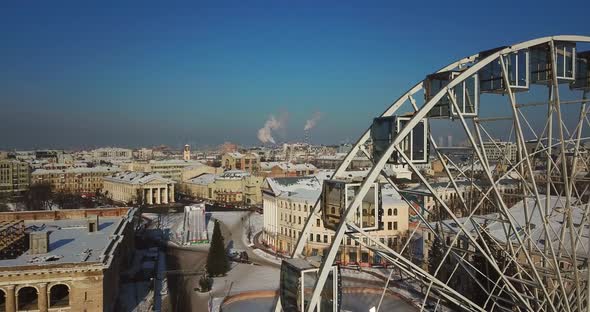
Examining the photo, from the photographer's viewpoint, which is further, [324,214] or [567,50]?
[567,50]

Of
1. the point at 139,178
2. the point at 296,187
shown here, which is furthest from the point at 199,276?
the point at 139,178

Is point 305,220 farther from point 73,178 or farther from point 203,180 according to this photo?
point 73,178

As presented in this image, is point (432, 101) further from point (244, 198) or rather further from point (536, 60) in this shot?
point (244, 198)

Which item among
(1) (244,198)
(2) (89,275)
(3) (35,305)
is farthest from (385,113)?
(1) (244,198)

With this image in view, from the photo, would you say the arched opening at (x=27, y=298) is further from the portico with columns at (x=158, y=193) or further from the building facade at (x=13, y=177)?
the building facade at (x=13, y=177)

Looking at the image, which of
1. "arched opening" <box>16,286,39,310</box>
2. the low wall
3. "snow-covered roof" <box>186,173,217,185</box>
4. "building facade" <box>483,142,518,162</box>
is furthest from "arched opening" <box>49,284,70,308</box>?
"snow-covered roof" <box>186,173,217,185</box>

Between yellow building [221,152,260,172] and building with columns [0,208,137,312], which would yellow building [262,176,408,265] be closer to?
building with columns [0,208,137,312]

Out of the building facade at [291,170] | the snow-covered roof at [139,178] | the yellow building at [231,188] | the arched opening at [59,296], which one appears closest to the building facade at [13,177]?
the snow-covered roof at [139,178]
